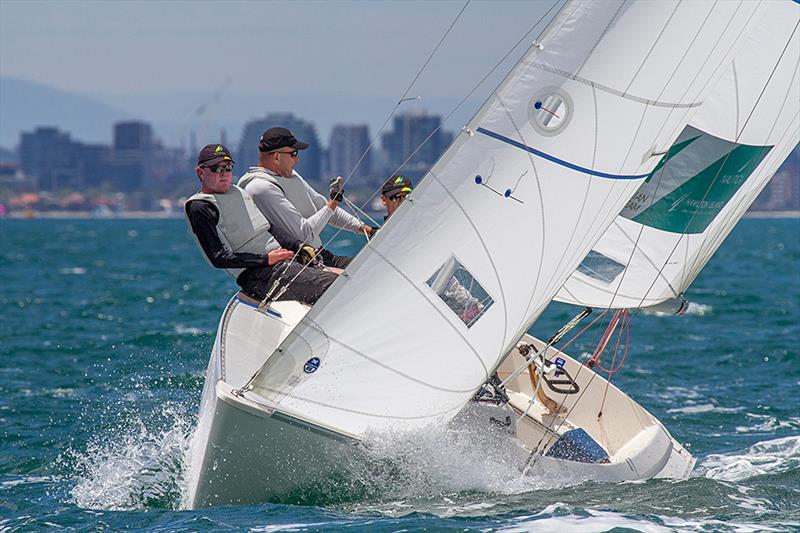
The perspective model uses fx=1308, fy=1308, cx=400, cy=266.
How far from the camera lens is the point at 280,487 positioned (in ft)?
20.7

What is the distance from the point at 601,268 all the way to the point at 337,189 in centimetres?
172

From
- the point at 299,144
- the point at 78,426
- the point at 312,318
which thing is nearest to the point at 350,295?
the point at 312,318

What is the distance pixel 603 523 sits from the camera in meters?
6.05

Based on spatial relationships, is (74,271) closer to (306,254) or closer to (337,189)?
(306,254)

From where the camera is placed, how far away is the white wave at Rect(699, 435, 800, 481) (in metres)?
7.71

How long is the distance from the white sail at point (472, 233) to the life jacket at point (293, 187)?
109 cm

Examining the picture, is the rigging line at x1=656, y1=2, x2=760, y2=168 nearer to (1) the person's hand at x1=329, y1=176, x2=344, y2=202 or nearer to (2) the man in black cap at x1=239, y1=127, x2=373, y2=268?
(1) the person's hand at x1=329, y1=176, x2=344, y2=202

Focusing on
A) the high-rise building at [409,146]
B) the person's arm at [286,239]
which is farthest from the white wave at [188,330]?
the high-rise building at [409,146]

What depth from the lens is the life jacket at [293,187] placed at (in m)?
7.26

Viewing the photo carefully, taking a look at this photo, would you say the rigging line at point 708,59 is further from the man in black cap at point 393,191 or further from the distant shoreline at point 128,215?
the distant shoreline at point 128,215

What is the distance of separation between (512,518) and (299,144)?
95.9 inches

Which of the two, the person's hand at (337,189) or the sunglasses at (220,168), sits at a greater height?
the person's hand at (337,189)

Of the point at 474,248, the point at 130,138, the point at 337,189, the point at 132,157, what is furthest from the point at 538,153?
the point at 130,138

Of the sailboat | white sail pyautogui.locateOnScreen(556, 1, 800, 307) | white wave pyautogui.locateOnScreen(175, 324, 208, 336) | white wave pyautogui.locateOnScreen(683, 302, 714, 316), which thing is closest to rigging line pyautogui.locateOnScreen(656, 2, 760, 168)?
the sailboat
